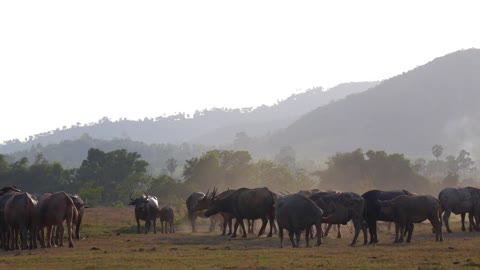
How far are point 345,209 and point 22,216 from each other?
15.3m

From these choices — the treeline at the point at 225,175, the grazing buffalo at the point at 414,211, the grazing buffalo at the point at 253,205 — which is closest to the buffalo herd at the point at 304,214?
the grazing buffalo at the point at 414,211

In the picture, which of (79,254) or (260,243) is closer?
(79,254)

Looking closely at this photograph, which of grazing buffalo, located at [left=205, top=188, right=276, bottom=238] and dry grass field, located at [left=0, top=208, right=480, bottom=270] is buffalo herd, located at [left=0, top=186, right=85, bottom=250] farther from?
grazing buffalo, located at [left=205, top=188, right=276, bottom=238]

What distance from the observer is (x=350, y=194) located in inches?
1403

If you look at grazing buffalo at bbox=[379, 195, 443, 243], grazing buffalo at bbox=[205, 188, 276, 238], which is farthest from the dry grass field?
grazing buffalo at bbox=[205, 188, 276, 238]

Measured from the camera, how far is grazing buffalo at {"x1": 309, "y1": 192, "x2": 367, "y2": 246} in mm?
35250

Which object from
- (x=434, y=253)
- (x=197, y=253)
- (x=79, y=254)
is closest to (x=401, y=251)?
(x=434, y=253)

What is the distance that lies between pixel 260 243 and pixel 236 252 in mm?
6866

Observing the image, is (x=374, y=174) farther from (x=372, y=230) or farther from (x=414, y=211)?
(x=414, y=211)

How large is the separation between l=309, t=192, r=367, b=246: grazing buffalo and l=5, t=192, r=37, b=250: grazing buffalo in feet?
45.5

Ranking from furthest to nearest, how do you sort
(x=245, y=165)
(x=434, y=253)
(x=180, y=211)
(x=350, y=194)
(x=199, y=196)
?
1. (x=245, y=165)
2. (x=180, y=211)
3. (x=199, y=196)
4. (x=350, y=194)
5. (x=434, y=253)

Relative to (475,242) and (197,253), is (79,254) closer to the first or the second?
(197,253)

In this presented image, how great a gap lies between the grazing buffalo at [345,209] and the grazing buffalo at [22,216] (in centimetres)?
1386

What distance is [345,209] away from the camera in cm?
3550
